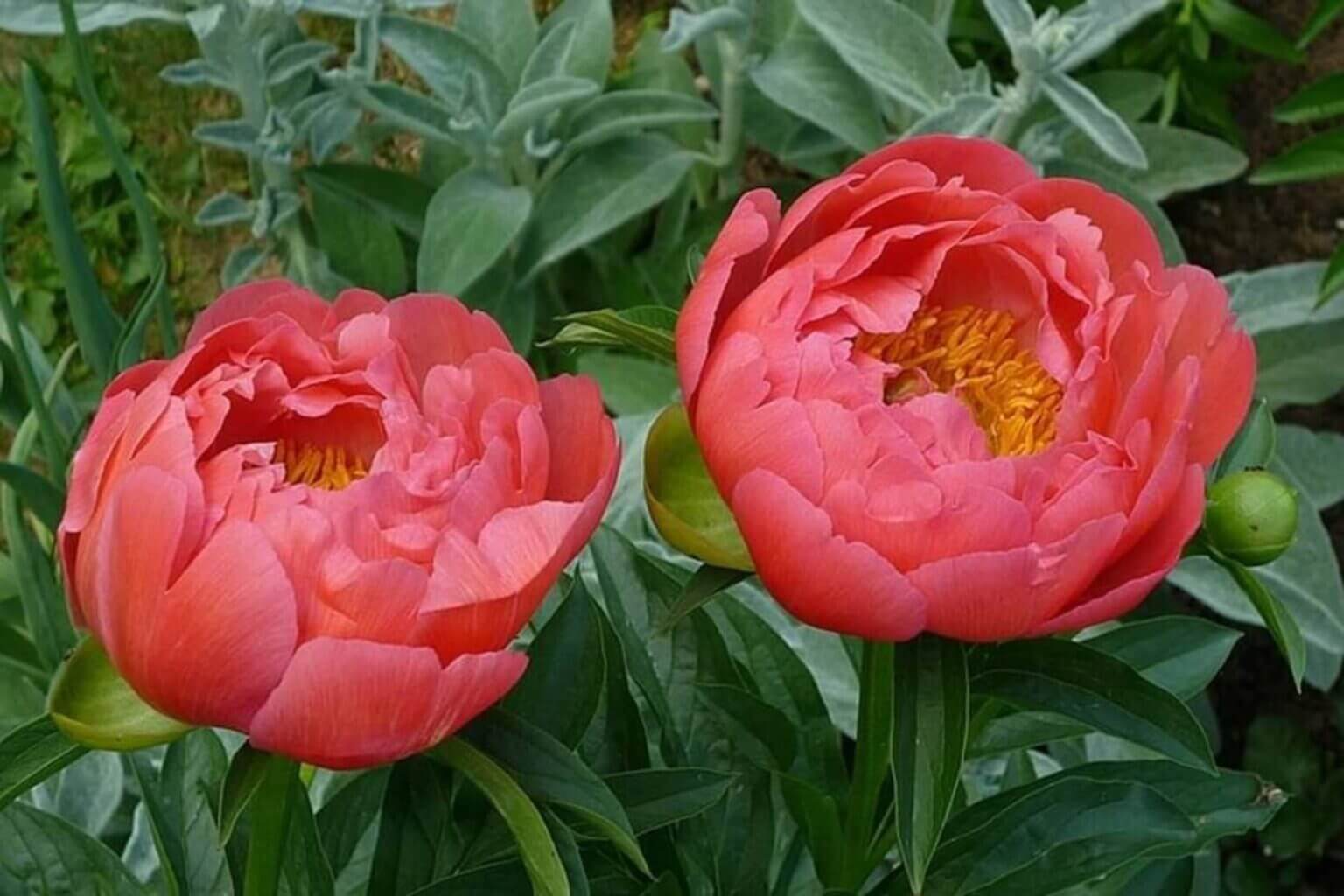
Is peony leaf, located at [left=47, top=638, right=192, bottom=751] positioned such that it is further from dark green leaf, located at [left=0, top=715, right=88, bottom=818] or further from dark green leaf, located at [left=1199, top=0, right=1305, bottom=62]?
dark green leaf, located at [left=1199, top=0, right=1305, bottom=62]

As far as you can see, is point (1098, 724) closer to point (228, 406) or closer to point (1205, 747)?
point (1205, 747)

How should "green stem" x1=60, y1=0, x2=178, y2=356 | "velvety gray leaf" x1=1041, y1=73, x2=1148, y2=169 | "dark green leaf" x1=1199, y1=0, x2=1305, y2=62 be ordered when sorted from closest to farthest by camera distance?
1. "green stem" x1=60, y1=0, x2=178, y2=356
2. "velvety gray leaf" x1=1041, y1=73, x2=1148, y2=169
3. "dark green leaf" x1=1199, y1=0, x2=1305, y2=62

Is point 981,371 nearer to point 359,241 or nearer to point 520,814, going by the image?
point 520,814

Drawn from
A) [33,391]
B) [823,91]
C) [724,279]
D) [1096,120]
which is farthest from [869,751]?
[823,91]

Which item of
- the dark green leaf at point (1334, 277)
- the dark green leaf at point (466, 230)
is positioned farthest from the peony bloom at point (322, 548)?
the dark green leaf at point (1334, 277)

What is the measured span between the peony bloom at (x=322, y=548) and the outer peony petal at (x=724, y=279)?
0.13 feet

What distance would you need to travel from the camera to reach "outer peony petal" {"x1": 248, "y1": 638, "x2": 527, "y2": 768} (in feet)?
1.43

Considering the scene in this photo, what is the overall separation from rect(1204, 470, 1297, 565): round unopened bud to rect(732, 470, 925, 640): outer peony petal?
0.34 ft

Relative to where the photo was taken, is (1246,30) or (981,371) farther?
(1246,30)

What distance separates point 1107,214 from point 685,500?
0.16 meters

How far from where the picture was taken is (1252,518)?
1.65 ft

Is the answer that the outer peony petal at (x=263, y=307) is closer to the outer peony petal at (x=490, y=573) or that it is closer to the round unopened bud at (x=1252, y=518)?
the outer peony petal at (x=490, y=573)

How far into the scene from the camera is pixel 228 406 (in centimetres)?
48

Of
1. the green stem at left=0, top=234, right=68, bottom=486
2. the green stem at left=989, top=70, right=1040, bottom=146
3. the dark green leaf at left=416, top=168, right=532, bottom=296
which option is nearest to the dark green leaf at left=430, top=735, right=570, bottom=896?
the green stem at left=0, top=234, right=68, bottom=486
